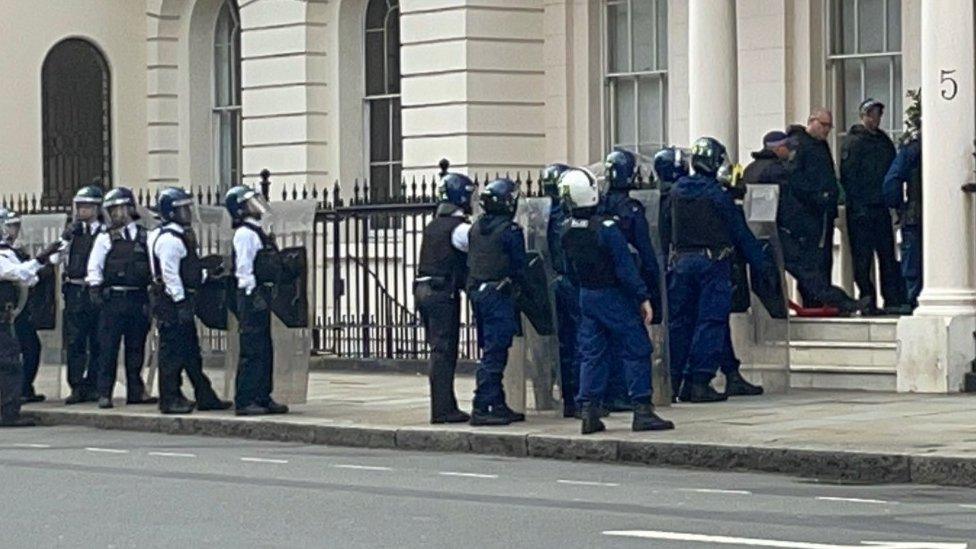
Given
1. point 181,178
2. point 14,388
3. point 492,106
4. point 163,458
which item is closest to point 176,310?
point 14,388

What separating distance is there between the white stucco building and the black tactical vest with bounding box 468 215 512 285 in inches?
148

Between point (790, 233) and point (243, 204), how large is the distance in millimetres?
4582

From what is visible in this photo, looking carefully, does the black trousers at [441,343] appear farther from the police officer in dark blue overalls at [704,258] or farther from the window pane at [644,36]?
the window pane at [644,36]

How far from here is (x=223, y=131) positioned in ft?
107

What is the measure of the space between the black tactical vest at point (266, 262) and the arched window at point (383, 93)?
9.73m

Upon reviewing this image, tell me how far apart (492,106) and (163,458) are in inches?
429

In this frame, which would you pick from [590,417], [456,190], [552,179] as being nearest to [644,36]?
[552,179]

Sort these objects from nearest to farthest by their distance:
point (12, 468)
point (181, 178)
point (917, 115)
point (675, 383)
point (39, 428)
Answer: point (12, 468), point (675, 383), point (39, 428), point (917, 115), point (181, 178)

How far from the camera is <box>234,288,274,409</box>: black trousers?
800 inches

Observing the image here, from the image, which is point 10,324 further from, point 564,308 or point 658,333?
point 658,333

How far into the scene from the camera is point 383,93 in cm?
3023

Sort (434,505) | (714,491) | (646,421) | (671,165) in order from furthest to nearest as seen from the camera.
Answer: (671,165)
(646,421)
(714,491)
(434,505)

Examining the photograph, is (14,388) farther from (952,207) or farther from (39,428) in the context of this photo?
(952,207)

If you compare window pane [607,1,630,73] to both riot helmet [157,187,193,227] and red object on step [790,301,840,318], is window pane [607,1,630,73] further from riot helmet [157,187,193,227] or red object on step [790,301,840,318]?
riot helmet [157,187,193,227]
